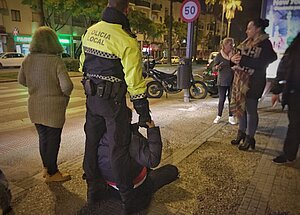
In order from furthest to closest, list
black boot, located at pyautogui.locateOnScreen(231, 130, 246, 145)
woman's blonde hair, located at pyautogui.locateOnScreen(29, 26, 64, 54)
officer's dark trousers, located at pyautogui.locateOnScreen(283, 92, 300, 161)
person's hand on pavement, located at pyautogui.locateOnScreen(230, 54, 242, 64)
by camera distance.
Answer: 1. black boot, located at pyautogui.locateOnScreen(231, 130, 246, 145)
2. person's hand on pavement, located at pyautogui.locateOnScreen(230, 54, 242, 64)
3. officer's dark trousers, located at pyautogui.locateOnScreen(283, 92, 300, 161)
4. woman's blonde hair, located at pyautogui.locateOnScreen(29, 26, 64, 54)

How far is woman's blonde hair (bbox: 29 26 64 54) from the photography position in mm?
3127

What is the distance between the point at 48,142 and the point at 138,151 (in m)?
1.27

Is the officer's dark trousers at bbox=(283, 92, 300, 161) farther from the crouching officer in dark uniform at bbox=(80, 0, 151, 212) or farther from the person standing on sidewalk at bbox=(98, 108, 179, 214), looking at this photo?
the crouching officer in dark uniform at bbox=(80, 0, 151, 212)

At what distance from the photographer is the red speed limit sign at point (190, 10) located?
8.15 meters

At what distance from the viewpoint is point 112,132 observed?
106 inches

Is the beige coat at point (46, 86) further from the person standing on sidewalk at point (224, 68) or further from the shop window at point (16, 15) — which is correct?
the shop window at point (16, 15)

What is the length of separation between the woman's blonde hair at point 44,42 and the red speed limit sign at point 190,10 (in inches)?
230

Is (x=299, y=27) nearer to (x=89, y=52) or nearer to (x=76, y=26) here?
(x=89, y=52)

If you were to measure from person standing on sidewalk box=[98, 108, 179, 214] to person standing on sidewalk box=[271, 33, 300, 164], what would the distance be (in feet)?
7.26

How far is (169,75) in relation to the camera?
10344mm

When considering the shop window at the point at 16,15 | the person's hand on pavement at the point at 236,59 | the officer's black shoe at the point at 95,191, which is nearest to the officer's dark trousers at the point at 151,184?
the officer's black shoe at the point at 95,191

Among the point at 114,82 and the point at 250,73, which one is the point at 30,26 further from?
the point at 114,82

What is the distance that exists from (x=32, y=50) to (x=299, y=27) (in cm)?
773

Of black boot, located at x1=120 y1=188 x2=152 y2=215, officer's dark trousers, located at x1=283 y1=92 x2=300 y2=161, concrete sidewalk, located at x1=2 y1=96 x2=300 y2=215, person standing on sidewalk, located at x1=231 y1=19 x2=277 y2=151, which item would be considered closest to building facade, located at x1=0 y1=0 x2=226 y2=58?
person standing on sidewalk, located at x1=231 y1=19 x2=277 y2=151
